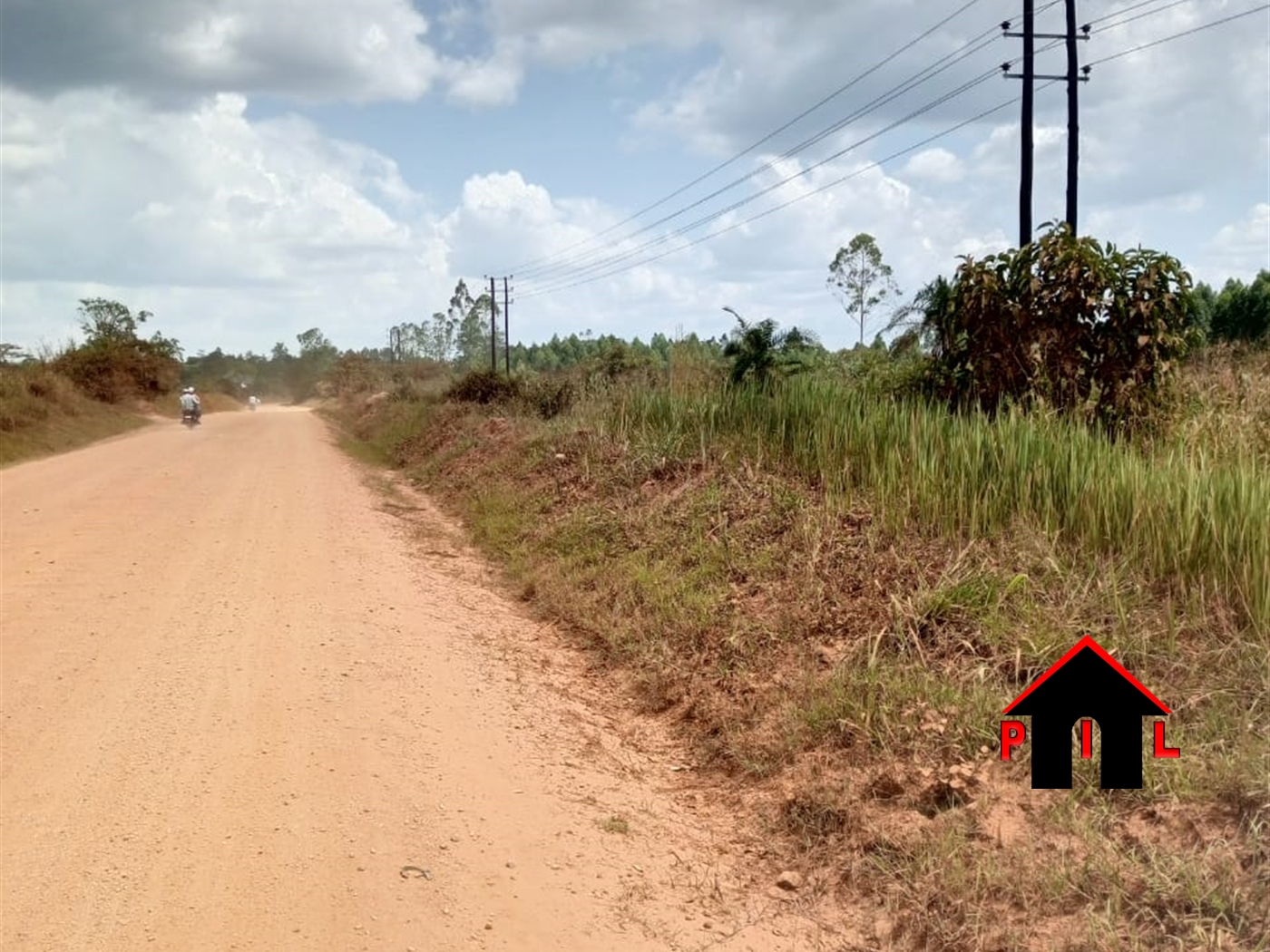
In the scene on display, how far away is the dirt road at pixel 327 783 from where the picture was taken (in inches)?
125

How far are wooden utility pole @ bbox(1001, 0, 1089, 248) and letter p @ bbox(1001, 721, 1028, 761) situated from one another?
12837mm

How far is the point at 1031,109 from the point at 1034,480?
11742mm

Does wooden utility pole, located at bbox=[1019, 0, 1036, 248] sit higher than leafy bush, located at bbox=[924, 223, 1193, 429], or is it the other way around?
wooden utility pole, located at bbox=[1019, 0, 1036, 248]

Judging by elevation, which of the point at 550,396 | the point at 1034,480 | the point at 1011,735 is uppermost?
the point at 550,396

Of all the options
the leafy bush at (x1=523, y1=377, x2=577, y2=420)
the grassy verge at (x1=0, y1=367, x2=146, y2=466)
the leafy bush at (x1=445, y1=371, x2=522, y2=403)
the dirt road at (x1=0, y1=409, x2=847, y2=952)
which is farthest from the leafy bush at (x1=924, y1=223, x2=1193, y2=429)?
the grassy verge at (x1=0, y1=367, x2=146, y2=466)

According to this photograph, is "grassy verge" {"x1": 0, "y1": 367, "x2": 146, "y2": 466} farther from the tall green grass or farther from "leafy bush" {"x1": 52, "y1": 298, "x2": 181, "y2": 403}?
the tall green grass

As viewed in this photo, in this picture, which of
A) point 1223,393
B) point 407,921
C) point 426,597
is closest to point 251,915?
point 407,921

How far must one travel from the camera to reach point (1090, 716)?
3576 millimetres

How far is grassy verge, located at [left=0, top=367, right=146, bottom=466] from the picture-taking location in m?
20.7

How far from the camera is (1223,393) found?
788 cm

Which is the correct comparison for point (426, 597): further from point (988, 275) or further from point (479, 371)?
point (479, 371)

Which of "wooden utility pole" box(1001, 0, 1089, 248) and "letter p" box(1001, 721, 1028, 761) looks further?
"wooden utility pole" box(1001, 0, 1089, 248)

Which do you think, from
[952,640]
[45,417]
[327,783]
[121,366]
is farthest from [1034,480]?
[121,366]

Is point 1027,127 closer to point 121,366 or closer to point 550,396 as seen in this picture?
point 550,396
